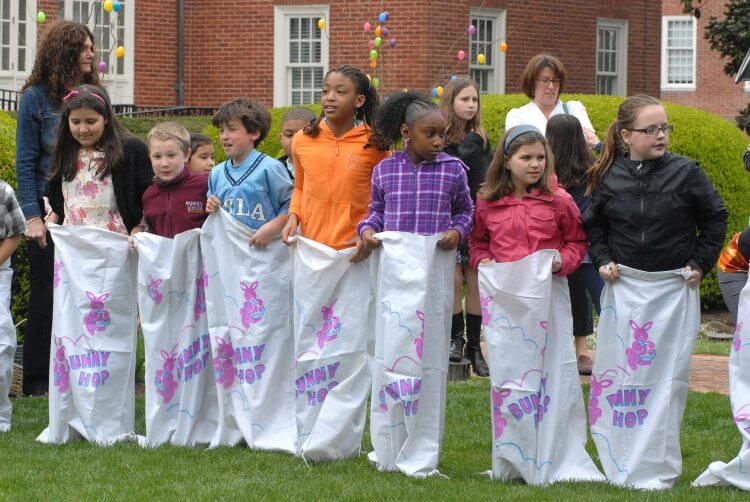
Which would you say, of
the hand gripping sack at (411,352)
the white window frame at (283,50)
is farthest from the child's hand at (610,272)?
the white window frame at (283,50)

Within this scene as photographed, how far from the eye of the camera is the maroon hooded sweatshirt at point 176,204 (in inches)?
246

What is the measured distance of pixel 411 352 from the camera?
5.42 m

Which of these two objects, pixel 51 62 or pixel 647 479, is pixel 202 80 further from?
pixel 647 479

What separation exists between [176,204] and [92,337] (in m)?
0.80

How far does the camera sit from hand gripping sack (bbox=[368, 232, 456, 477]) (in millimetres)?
5426

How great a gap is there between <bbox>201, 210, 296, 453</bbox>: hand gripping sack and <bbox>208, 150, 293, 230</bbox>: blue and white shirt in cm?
8

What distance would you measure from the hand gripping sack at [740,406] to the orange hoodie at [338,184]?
1.79m

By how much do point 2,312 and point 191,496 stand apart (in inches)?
79.1

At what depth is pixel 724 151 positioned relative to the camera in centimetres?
1276

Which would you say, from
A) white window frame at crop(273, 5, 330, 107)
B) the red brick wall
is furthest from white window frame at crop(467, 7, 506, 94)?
the red brick wall

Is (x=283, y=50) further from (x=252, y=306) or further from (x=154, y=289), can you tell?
(x=252, y=306)

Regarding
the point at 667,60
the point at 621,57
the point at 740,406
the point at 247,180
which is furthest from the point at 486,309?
the point at 667,60

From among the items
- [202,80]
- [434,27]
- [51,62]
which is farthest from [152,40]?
[51,62]

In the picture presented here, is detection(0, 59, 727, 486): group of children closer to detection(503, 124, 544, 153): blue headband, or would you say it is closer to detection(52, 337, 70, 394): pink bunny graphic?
detection(503, 124, 544, 153): blue headband
